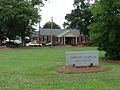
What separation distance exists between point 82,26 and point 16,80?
50535mm

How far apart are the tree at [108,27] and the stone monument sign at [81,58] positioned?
485 cm

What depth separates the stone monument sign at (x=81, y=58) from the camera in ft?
38.5

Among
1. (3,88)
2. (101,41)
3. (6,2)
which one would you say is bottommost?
(3,88)

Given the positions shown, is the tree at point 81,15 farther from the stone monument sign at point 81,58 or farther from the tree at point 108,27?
the stone monument sign at point 81,58

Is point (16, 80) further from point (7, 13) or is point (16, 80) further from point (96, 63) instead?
point (7, 13)

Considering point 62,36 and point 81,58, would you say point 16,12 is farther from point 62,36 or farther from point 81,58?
point 81,58

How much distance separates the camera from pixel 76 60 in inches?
464

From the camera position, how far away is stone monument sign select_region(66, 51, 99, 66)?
1175 centimetres

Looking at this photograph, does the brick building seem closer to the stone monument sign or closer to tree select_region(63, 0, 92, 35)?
tree select_region(63, 0, 92, 35)

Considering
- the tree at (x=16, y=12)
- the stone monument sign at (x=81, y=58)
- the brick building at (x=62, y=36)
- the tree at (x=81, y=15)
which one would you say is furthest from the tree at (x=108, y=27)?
the brick building at (x=62, y=36)

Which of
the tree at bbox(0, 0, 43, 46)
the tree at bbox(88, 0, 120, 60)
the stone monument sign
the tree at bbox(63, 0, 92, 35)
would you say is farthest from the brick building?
the stone monument sign

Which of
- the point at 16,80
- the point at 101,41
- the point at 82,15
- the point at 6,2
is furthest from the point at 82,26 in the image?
the point at 16,80

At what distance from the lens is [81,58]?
38.8ft

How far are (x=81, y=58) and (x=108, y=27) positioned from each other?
651cm
